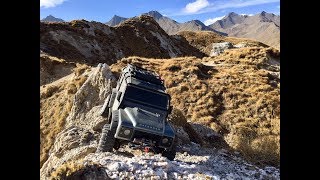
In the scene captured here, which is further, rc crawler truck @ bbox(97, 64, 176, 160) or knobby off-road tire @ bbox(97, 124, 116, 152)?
knobby off-road tire @ bbox(97, 124, 116, 152)

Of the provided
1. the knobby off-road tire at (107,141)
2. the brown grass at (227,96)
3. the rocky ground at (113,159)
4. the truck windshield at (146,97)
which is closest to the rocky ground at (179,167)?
the rocky ground at (113,159)

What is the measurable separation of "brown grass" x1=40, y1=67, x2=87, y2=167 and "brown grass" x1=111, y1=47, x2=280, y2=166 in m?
3.81

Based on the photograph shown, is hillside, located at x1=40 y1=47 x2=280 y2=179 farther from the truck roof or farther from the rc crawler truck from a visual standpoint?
the truck roof

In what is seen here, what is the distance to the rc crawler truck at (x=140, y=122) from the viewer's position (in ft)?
40.0

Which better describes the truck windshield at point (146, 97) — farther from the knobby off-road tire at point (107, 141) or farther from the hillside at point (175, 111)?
the hillside at point (175, 111)

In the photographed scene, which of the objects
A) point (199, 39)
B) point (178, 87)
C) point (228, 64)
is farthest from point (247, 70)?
point (199, 39)

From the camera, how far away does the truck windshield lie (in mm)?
13792

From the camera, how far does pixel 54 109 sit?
22.8m

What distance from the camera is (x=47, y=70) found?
107 feet

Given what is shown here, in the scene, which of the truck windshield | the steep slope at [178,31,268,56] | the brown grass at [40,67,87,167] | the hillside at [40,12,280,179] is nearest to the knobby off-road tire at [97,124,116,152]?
the hillside at [40,12,280,179]

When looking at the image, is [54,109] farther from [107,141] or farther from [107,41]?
[107,41]

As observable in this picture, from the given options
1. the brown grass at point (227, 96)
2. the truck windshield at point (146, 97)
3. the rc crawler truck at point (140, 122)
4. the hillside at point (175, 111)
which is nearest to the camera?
the hillside at point (175, 111)
